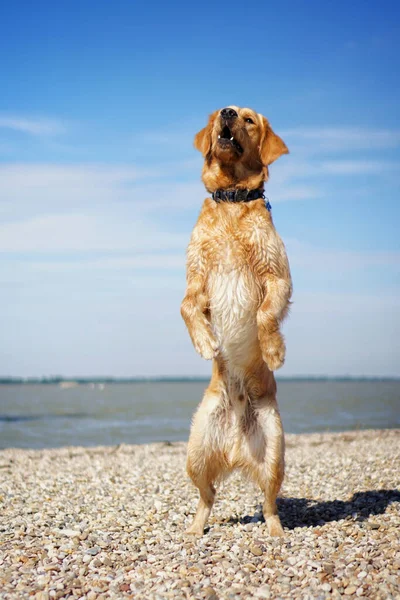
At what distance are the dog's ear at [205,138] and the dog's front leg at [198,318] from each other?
1.23 m

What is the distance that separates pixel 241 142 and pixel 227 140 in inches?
5.5

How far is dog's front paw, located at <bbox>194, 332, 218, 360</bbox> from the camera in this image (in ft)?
17.4

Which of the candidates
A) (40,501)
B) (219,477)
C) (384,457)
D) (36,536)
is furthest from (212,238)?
(384,457)

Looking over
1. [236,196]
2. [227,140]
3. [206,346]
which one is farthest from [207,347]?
[227,140]

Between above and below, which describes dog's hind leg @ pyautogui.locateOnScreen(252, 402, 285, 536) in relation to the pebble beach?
above

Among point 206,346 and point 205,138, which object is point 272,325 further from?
point 205,138

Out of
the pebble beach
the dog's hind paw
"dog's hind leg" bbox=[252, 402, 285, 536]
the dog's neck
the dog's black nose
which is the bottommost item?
the pebble beach

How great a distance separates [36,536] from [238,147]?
405 centimetres

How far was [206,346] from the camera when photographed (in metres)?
5.33

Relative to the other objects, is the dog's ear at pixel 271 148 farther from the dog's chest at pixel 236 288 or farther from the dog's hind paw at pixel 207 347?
the dog's hind paw at pixel 207 347

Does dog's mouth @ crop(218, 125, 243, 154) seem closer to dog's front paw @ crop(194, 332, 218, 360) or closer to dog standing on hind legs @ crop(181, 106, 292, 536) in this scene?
dog standing on hind legs @ crop(181, 106, 292, 536)

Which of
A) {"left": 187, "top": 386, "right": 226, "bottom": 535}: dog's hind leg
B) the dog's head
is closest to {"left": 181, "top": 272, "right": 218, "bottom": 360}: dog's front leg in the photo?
{"left": 187, "top": 386, "right": 226, "bottom": 535}: dog's hind leg

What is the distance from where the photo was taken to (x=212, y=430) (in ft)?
18.3

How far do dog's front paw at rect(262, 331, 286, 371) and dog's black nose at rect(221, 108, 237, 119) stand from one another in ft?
6.53
